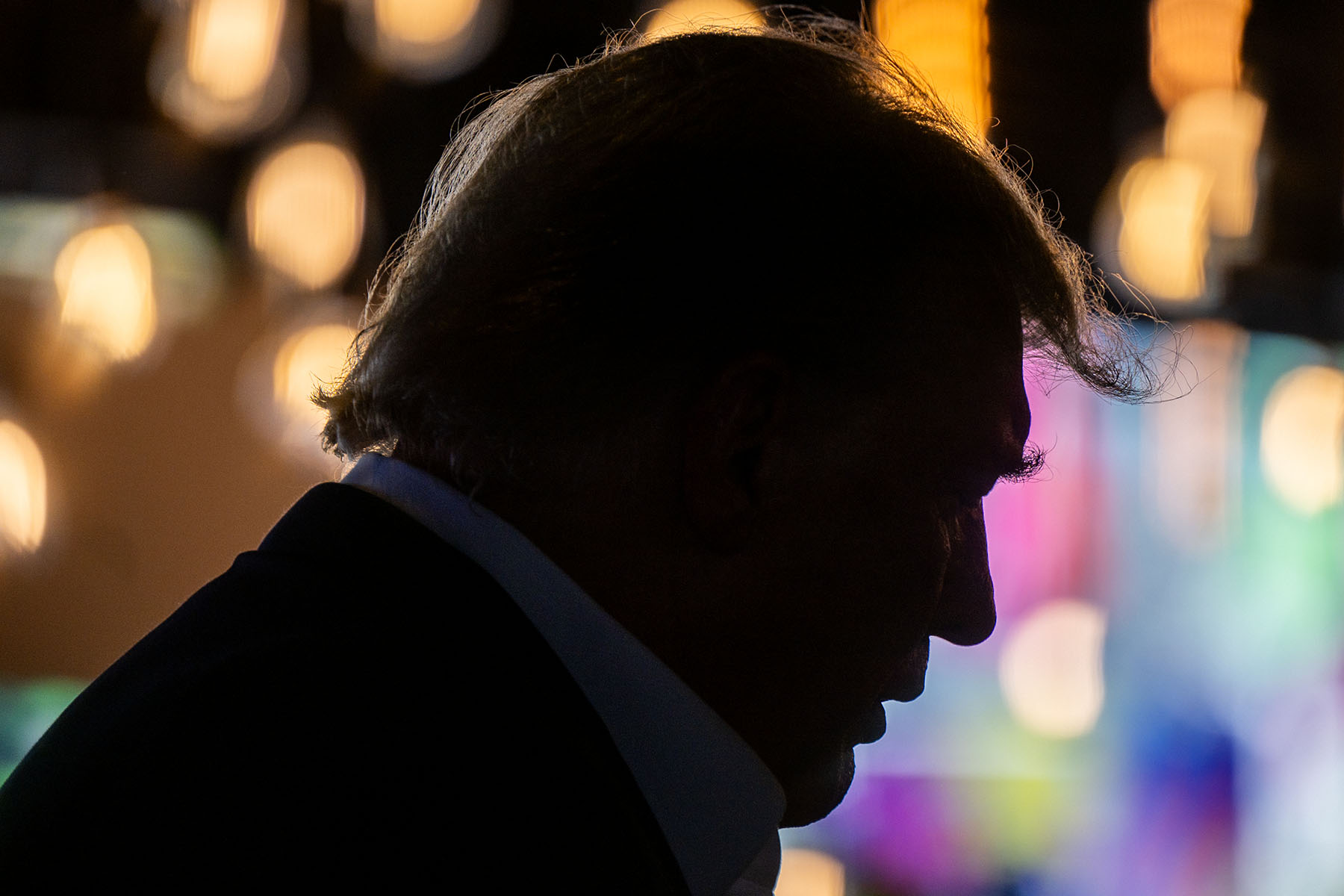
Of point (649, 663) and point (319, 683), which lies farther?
point (649, 663)

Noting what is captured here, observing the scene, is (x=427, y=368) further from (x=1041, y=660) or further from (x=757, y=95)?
(x=1041, y=660)

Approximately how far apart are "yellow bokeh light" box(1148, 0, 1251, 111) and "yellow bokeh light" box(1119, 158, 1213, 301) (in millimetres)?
206

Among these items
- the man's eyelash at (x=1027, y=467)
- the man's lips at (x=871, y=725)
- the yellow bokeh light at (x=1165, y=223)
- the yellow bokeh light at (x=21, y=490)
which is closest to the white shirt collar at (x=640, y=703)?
the man's lips at (x=871, y=725)

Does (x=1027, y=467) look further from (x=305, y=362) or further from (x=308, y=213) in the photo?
(x=305, y=362)

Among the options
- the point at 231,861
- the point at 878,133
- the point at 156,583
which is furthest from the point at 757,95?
the point at 156,583

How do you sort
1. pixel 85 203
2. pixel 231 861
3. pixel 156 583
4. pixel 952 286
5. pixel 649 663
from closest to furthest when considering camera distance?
pixel 231 861 → pixel 649 663 → pixel 952 286 → pixel 85 203 → pixel 156 583

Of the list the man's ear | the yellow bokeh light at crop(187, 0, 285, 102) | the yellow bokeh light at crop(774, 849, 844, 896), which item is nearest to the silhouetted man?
the man's ear

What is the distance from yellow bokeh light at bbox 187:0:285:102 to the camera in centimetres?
273

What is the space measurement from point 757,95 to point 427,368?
26 centimetres

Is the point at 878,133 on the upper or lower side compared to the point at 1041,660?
upper

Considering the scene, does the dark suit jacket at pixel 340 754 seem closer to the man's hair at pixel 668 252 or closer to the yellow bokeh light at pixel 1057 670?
the man's hair at pixel 668 252

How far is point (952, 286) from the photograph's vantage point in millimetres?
812

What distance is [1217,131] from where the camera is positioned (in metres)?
3.41

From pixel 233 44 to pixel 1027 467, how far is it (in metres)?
2.36
